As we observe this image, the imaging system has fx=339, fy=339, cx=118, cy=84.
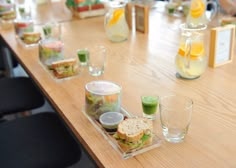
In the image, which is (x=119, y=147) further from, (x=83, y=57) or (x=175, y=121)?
(x=83, y=57)

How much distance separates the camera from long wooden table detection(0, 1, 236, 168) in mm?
836

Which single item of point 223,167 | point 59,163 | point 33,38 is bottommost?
point 59,163

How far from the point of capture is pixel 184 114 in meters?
0.90

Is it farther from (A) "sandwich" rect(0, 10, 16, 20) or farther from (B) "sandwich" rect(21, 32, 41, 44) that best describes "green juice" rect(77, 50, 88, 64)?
(A) "sandwich" rect(0, 10, 16, 20)

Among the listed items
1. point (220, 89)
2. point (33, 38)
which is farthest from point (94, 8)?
point (220, 89)

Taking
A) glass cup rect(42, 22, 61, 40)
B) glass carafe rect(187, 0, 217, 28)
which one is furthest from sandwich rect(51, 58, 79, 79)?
glass carafe rect(187, 0, 217, 28)

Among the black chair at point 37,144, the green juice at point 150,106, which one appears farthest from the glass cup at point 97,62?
the green juice at point 150,106

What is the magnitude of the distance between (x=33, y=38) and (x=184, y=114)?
1.06 m

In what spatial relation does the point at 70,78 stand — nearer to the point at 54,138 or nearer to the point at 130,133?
the point at 54,138

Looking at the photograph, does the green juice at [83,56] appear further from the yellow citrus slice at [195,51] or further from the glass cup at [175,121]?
the glass cup at [175,121]

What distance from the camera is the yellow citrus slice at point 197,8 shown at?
5.42 ft

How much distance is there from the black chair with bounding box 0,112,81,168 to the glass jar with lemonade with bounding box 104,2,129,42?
514 millimetres

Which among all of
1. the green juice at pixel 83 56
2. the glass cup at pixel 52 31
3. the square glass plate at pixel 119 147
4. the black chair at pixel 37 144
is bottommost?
the black chair at pixel 37 144

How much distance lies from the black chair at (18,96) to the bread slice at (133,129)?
35.7 inches
